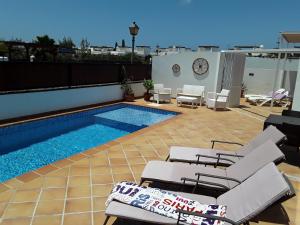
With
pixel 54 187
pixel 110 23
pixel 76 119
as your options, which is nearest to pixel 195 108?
pixel 76 119

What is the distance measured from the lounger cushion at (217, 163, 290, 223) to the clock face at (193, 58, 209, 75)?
33.5 ft

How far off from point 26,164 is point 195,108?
313 inches

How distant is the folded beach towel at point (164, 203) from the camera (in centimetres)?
278

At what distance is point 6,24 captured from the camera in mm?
32312

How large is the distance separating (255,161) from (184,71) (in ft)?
33.4

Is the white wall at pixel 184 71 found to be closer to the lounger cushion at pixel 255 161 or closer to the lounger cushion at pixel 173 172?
the lounger cushion at pixel 255 161

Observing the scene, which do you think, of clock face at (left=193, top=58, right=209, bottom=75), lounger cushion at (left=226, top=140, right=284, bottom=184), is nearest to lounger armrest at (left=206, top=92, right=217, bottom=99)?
clock face at (left=193, top=58, right=209, bottom=75)

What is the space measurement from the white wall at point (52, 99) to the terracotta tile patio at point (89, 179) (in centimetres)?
409

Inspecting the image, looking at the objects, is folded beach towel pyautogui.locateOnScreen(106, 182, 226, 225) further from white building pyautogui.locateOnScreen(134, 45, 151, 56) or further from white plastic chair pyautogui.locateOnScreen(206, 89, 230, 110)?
white building pyautogui.locateOnScreen(134, 45, 151, 56)

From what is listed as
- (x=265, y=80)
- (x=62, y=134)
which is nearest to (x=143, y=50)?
(x=265, y=80)

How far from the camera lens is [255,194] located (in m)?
2.93

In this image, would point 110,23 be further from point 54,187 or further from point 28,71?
point 54,187

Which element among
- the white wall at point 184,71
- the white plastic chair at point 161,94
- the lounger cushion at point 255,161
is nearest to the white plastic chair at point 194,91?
the white wall at point 184,71

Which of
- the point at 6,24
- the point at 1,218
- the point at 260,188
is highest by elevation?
the point at 6,24
